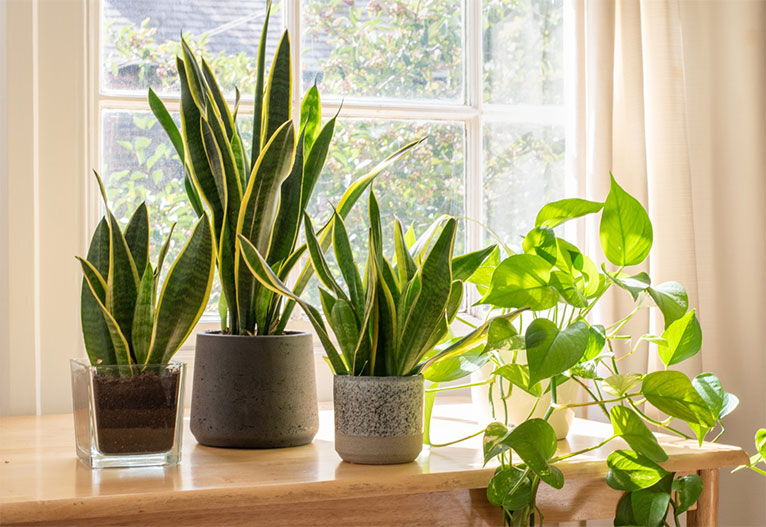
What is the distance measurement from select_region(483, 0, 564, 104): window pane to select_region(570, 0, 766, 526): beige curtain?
0.14 m

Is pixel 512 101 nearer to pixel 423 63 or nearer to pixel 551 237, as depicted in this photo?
pixel 423 63

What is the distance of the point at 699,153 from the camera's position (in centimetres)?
148

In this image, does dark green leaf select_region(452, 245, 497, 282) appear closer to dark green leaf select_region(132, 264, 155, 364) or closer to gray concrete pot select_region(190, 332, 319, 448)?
gray concrete pot select_region(190, 332, 319, 448)

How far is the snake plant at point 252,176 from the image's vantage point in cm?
100

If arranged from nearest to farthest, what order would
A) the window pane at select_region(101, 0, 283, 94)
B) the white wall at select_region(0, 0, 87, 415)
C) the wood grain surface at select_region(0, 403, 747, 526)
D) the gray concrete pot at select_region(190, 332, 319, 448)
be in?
the wood grain surface at select_region(0, 403, 747, 526), the gray concrete pot at select_region(190, 332, 319, 448), the white wall at select_region(0, 0, 87, 415), the window pane at select_region(101, 0, 283, 94)

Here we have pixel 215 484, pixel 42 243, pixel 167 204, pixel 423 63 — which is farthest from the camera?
pixel 423 63

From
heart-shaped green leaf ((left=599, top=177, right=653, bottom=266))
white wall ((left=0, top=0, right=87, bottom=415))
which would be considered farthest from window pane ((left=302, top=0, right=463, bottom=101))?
heart-shaped green leaf ((left=599, top=177, right=653, bottom=266))

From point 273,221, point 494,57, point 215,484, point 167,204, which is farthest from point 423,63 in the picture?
point 215,484

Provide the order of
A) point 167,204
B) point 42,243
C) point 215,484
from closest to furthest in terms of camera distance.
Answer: point 215,484, point 42,243, point 167,204

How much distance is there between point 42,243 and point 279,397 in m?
0.61

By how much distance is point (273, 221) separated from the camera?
3.46 ft

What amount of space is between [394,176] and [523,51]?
0.38m

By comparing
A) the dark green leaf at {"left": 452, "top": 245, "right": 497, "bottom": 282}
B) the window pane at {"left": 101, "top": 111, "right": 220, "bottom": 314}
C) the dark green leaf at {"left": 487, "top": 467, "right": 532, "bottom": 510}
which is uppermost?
the window pane at {"left": 101, "top": 111, "right": 220, "bottom": 314}

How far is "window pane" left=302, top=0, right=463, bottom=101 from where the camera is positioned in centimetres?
157
